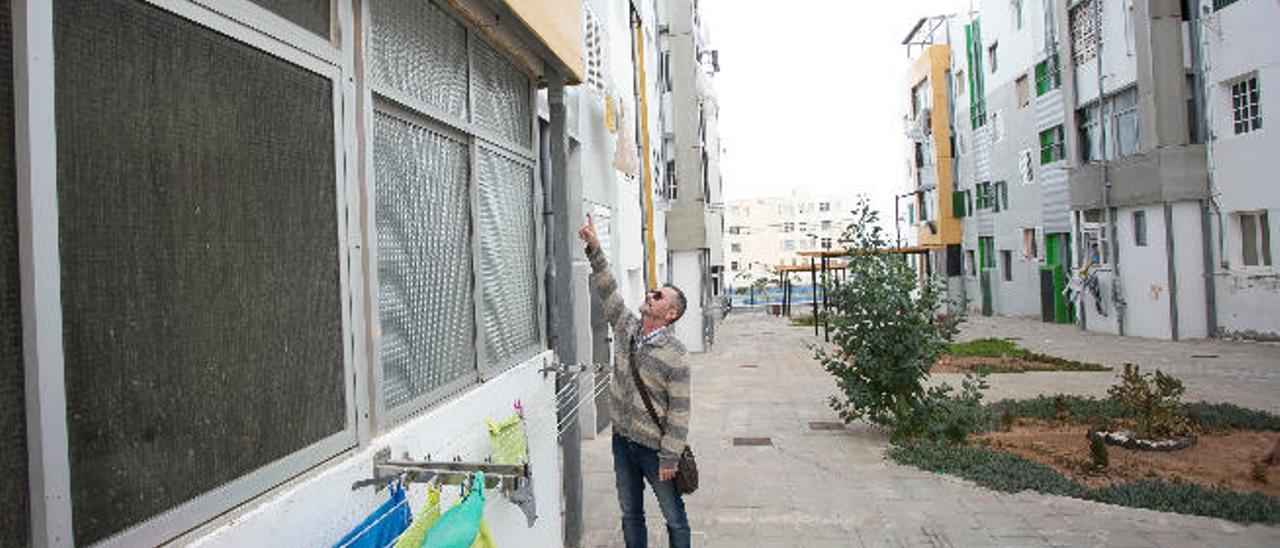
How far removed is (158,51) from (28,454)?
2.86 feet

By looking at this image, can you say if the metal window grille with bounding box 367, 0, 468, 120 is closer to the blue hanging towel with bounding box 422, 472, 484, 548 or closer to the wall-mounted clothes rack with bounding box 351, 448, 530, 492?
the wall-mounted clothes rack with bounding box 351, 448, 530, 492

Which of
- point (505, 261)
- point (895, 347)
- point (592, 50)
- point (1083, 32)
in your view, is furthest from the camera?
point (1083, 32)

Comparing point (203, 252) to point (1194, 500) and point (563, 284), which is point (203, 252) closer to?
point (563, 284)

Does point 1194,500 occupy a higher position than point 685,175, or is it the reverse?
point 685,175

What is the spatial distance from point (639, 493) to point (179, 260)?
11.3ft

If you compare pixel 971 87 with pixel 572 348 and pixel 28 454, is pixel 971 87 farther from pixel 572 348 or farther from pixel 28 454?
pixel 28 454

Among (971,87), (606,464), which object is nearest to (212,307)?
(606,464)

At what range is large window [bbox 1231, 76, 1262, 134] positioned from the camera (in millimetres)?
18562

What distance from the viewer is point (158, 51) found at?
1805 mm

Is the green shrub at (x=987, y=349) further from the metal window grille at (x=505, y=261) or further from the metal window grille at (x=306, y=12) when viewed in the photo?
the metal window grille at (x=306, y=12)

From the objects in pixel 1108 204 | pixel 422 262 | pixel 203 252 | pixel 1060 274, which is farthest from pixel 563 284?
pixel 1060 274

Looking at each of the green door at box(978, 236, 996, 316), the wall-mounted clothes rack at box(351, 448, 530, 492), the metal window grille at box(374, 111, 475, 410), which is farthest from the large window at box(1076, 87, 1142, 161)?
the wall-mounted clothes rack at box(351, 448, 530, 492)

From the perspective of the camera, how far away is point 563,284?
5.63 metres

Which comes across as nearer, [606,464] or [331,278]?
[331,278]
